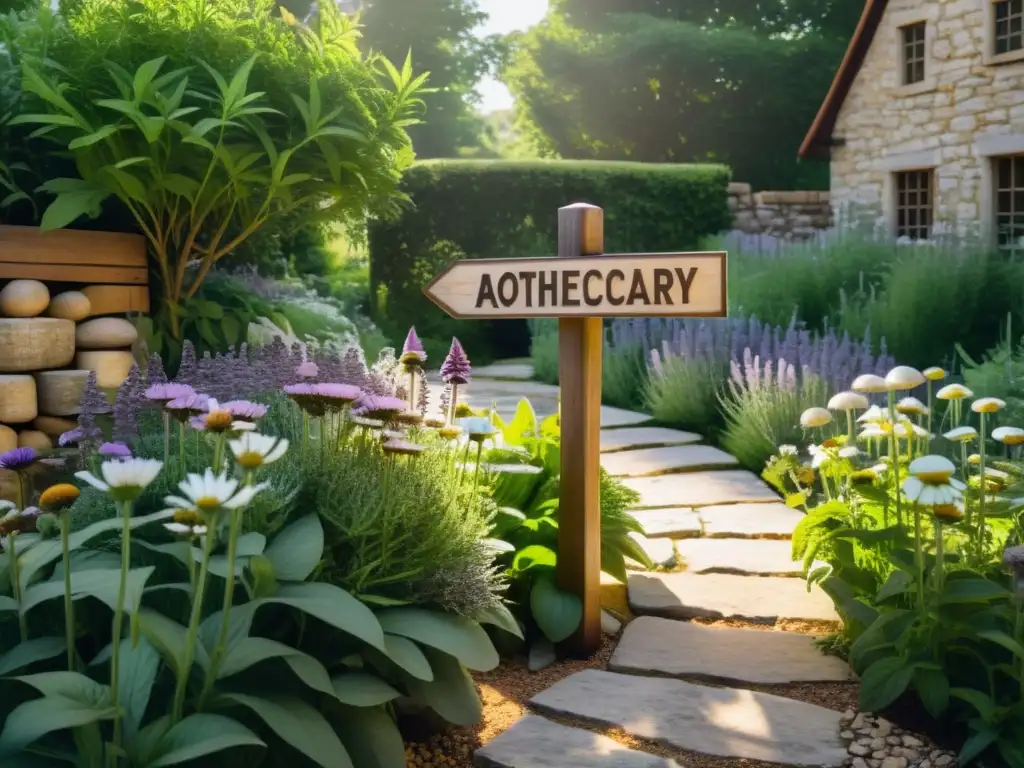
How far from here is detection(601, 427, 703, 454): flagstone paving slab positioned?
16.9ft

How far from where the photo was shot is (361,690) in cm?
202

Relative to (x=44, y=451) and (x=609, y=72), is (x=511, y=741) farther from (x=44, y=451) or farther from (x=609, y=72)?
(x=609, y=72)

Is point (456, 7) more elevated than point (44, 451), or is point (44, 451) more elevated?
point (456, 7)

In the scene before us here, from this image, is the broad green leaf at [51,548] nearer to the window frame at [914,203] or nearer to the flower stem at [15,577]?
the flower stem at [15,577]

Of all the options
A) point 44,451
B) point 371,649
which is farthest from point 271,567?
point 44,451

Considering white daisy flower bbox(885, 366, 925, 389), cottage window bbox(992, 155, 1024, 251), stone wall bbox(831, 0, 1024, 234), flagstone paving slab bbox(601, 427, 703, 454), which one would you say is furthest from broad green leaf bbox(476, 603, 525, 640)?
cottage window bbox(992, 155, 1024, 251)

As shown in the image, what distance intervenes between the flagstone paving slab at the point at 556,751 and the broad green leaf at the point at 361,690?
0.97ft

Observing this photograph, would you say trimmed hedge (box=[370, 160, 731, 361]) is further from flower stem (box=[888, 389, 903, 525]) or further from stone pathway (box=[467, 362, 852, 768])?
flower stem (box=[888, 389, 903, 525])

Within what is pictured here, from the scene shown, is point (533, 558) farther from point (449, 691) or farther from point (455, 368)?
point (449, 691)

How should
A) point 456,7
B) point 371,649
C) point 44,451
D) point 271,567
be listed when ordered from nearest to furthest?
point 271,567, point 371,649, point 44,451, point 456,7

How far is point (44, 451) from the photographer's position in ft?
10.6

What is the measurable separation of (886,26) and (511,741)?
38.8ft

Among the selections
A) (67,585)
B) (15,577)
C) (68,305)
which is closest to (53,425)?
(68,305)

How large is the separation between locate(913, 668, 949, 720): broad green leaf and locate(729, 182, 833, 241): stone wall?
10138mm
